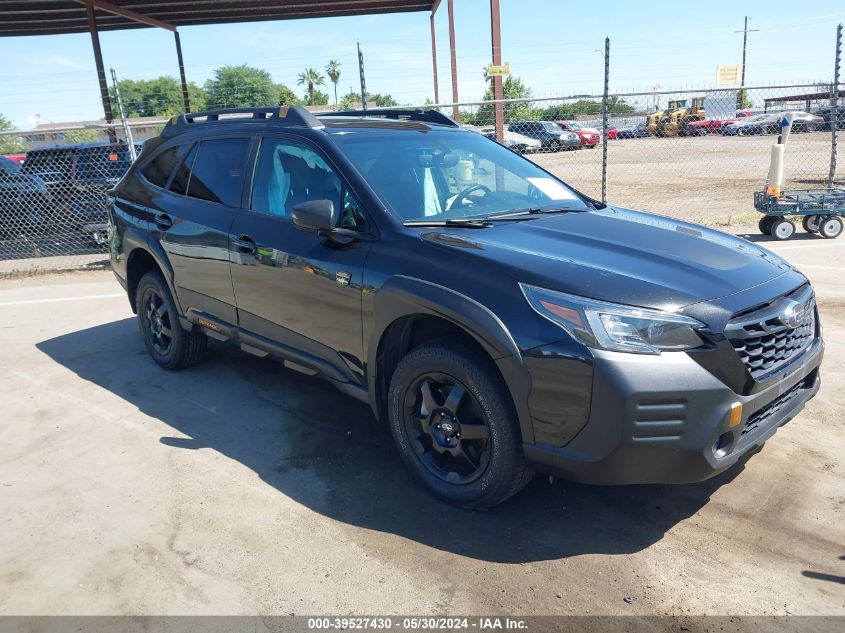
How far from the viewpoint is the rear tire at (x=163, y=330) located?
5.30m

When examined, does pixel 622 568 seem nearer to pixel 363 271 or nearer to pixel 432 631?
pixel 432 631

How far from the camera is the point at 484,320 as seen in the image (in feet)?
9.64

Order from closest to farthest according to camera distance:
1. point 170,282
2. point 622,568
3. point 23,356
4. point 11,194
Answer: point 622,568 → point 170,282 → point 23,356 → point 11,194

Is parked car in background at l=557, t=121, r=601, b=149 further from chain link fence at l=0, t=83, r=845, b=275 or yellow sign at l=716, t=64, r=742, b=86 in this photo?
yellow sign at l=716, t=64, r=742, b=86

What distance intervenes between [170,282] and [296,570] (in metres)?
2.85

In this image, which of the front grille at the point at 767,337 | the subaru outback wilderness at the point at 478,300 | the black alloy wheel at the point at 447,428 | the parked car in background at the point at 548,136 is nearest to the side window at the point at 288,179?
the subaru outback wilderness at the point at 478,300

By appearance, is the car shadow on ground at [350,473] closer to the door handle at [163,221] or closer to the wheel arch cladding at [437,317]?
the wheel arch cladding at [437,317]

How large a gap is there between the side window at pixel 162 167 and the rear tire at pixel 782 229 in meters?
8.00

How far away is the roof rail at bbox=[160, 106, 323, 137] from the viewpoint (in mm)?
4219

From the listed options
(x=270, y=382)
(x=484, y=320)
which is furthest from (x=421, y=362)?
(x=270, y=382)

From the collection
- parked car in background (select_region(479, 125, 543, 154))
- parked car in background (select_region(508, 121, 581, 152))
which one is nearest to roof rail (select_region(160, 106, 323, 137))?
parked car in background (select_region(479, 125, 543, 154))

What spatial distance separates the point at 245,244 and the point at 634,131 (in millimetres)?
30006

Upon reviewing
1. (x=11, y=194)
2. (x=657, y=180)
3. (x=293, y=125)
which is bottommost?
(x=657, y=180)

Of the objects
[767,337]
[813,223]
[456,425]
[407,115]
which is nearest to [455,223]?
[456,425]
